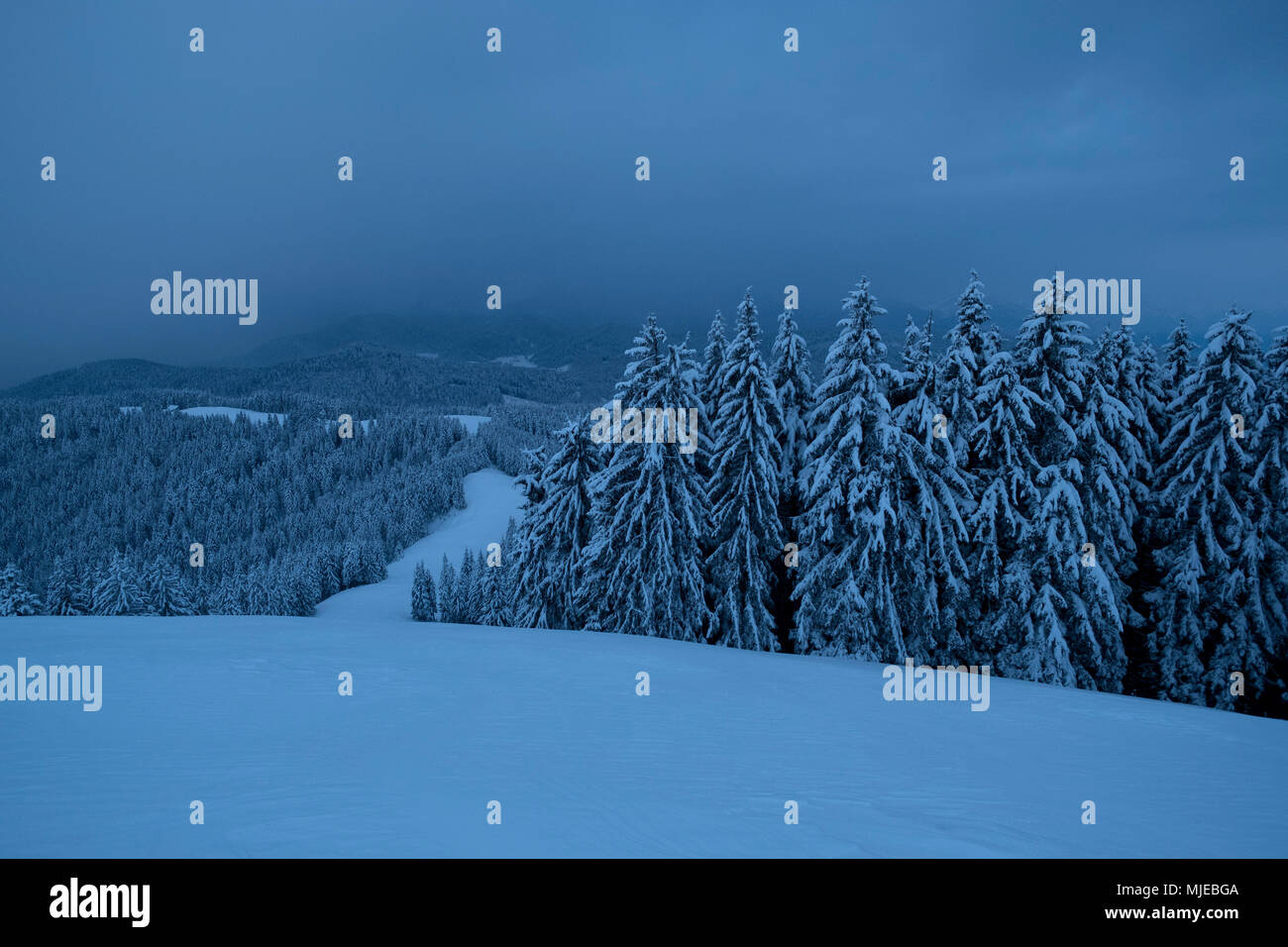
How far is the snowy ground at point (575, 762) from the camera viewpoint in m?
4.91

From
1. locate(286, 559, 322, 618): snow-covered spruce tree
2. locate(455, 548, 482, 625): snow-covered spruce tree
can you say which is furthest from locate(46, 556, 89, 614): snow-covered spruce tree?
locate(455, 548, 482, 625): snow-covered spruce tree

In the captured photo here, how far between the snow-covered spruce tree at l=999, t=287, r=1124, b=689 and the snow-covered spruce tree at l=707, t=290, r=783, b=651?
24.3 ft

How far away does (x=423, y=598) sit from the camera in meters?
68.9

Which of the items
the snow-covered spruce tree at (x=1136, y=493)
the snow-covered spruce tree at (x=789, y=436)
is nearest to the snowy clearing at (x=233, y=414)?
the snow-covered spruce tree at (x=789, y=436)

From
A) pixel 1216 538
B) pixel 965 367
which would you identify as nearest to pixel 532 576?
pixel 965 367

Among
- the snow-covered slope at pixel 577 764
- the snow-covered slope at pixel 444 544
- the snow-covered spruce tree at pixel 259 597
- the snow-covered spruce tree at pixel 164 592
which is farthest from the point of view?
the snow-covered slope at pixel 444 544

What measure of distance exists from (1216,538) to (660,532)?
57.7ft

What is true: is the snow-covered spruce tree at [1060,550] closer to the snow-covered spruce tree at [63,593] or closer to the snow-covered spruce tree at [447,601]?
the snow-covered spruce tree at [63,593]

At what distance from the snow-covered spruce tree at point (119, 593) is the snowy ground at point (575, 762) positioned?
34977 millimetres

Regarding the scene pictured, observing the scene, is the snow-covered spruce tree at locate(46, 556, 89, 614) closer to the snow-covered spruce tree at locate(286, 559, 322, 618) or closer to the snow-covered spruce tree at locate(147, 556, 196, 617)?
the snow-covered spruce tree at locate(147, 556, 196, 617)

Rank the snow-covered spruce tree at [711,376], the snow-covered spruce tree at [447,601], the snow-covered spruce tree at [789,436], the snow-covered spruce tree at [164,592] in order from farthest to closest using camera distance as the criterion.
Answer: the snow-covered spruce tree at [447,601] < the snow-covered spruce tree at [164,592] < the snow-covered spruce tree at [711,376] < the snow-covered spruce tree at [789,436]

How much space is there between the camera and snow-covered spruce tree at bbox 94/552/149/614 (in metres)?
40.2

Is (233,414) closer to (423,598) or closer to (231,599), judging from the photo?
(231,599)
